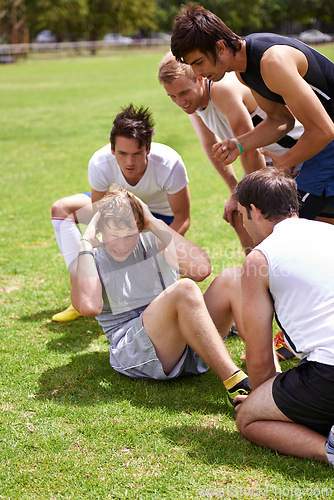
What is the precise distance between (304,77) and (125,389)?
207 cm

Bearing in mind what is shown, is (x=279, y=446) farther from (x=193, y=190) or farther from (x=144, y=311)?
(x=193, y=190)

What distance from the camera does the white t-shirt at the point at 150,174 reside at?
14.5 feet

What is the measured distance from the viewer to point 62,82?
25.6 m

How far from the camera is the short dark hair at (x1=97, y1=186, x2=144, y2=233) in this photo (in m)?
3.49

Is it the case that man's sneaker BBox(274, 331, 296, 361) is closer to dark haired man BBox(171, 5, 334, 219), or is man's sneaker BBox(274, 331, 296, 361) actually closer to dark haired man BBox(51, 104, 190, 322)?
dark haired man BBox(171, 5, 334, 219)

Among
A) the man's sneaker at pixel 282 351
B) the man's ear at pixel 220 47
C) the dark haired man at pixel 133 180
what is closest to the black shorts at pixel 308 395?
the man's sneaker at pixel 282 351

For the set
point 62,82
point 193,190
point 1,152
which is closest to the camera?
point 193,190

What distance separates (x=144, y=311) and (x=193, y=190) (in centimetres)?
532

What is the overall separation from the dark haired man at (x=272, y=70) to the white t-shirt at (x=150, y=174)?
948 mm

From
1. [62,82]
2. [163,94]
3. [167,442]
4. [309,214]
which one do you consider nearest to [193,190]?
[309,214]

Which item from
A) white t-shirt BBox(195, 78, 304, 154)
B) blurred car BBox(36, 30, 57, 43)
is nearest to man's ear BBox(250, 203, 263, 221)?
white t-shirt BBox(195, 78, 304, 154)

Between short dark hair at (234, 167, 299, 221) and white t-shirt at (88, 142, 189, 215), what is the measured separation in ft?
5.63

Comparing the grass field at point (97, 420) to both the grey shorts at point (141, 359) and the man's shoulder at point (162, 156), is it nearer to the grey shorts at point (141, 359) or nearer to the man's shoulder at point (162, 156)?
the grey shorts at point (141, 359)

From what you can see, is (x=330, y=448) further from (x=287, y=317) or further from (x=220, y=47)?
(x=220, y=47)
